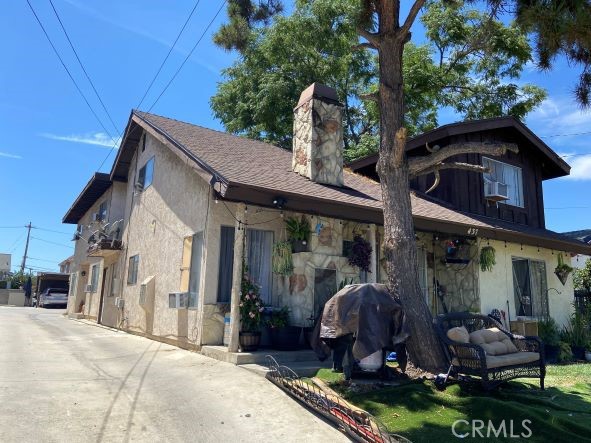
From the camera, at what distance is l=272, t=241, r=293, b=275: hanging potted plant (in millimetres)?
9289

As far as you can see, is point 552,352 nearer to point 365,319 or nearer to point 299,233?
point 299,233

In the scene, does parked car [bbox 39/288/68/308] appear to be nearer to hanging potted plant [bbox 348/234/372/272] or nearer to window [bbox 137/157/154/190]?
window [bbox 137/157/154/190]

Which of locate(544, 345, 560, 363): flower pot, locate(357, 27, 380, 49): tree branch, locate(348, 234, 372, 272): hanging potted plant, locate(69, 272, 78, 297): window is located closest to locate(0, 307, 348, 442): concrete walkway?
locate(348, 234, 372, 272): hanging potted plant

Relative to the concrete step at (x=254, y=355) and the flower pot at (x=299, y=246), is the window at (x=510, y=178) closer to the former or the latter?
the flower pot at (x=299, y=246)

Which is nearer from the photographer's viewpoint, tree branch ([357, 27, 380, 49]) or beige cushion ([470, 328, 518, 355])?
beige cushion ([470, 328, 518, 355])

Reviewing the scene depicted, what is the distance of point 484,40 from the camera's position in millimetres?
10000

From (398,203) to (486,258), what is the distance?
5.70 m

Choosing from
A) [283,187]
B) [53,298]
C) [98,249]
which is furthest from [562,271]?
[53,298]

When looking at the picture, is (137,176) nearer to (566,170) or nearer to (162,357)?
(162,357)

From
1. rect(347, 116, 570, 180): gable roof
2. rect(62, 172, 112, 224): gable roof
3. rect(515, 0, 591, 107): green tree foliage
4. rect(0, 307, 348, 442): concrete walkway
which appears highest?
rect(347, 116, 570, 180): gable roof

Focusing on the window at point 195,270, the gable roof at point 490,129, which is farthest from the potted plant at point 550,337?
the window at point 195,270

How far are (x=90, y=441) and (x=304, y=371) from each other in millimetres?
3626

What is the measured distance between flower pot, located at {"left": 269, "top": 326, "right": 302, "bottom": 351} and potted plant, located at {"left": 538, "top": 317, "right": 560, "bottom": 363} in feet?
21.8

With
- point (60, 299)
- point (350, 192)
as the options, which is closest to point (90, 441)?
point (350, 192)
